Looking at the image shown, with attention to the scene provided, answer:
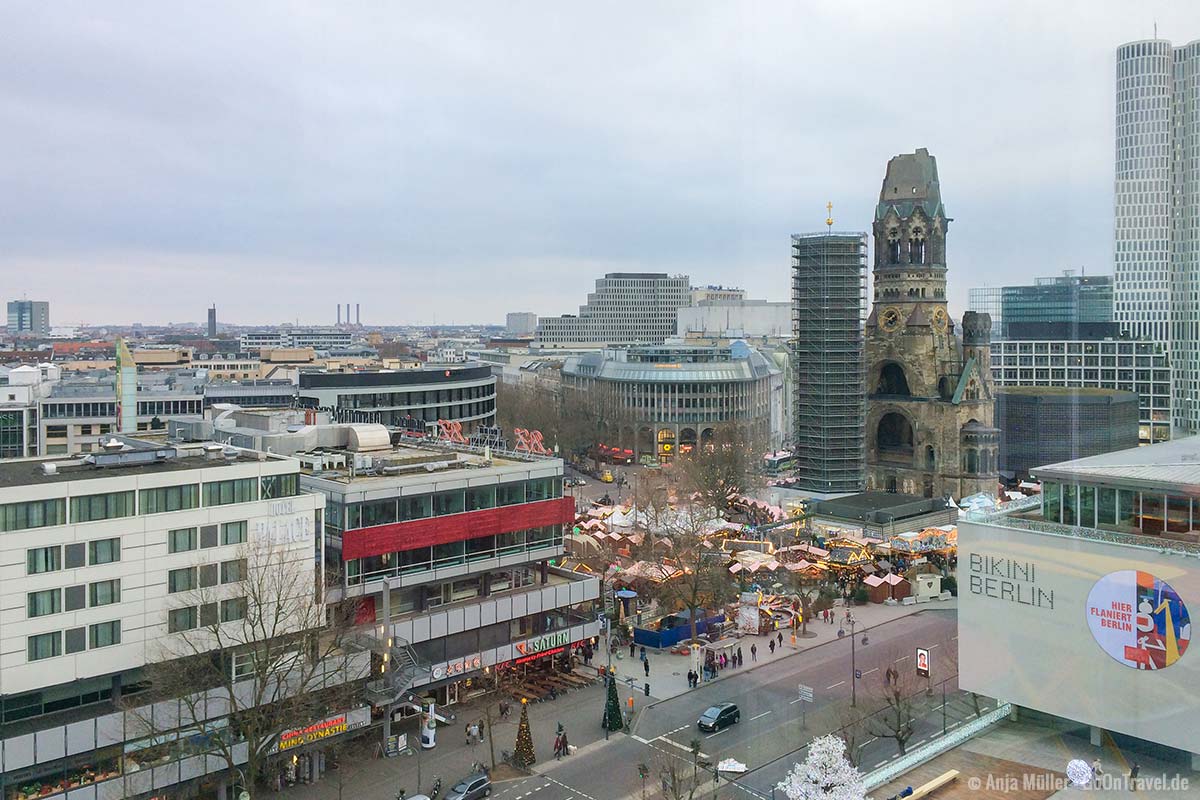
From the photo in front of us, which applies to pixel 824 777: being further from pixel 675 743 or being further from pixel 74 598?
pixel 74 598

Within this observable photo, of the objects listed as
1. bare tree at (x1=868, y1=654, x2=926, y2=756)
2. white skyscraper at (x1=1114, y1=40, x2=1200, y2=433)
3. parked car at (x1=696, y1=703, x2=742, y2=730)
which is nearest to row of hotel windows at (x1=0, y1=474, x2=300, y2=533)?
parked car at (x1=696, y1=703, x2=742, y2=730)

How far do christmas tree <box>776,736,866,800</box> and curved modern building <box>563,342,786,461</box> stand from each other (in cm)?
7084

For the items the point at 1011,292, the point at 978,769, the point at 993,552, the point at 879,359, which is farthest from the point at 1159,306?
the point at 978,769

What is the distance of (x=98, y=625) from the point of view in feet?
75.6

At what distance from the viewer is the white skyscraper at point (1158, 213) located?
187 feet

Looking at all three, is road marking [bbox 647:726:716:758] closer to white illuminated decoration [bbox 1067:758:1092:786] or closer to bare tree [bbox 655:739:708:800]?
bare tree [bbox 655:739:708:800]

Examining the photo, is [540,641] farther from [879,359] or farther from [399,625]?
[879,359]

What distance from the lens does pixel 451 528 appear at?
30.5 meters

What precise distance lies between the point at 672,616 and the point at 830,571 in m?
11.3

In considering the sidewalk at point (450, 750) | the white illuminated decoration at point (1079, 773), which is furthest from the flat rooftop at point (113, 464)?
the white illuminated decoration at point (1079, 773)

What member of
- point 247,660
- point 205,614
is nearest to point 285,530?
point 205,614

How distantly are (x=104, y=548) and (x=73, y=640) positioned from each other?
2.15 meters

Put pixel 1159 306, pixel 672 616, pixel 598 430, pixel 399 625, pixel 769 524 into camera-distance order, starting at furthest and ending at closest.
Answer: pixel 598 430
pixel 1159 306
pixel 769 524
pixel 672 616
pixel 399 625

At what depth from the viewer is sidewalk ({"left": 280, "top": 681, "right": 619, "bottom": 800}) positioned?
2539 centimetres
